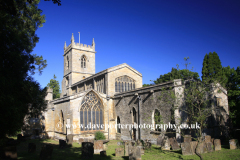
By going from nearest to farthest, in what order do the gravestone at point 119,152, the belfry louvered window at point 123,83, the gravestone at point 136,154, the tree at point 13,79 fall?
the tree at point 13,79
the gravestone at point 136,154
the gravestone at point 119,152
the belfry louvered window at point 123,83

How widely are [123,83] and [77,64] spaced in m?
14.8

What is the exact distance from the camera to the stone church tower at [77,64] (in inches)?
1436

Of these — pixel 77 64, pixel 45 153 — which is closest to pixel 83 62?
pixel 77 64

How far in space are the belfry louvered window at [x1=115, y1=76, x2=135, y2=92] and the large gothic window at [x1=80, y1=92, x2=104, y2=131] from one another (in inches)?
153

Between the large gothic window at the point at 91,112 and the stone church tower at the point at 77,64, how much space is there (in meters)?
14.7

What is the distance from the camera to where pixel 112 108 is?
2325cm

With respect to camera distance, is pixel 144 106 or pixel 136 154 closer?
pixel 136 154

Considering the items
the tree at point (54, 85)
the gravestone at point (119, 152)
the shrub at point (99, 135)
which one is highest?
the tree at point (54, 85)

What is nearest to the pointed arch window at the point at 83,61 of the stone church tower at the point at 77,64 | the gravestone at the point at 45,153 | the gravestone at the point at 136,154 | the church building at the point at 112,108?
the stone church tower at the point at 77,64

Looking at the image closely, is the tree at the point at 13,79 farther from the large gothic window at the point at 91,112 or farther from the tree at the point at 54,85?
the tree at the point at 54,85

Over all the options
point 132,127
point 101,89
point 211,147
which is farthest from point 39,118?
point 211,147

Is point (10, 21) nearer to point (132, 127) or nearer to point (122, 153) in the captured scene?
point (122, 153)

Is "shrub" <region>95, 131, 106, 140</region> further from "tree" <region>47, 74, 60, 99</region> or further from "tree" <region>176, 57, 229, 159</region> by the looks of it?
"tree" <region>47, 74, 60, 99</region>

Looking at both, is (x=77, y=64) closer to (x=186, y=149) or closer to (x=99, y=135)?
(x=99, y=135)
